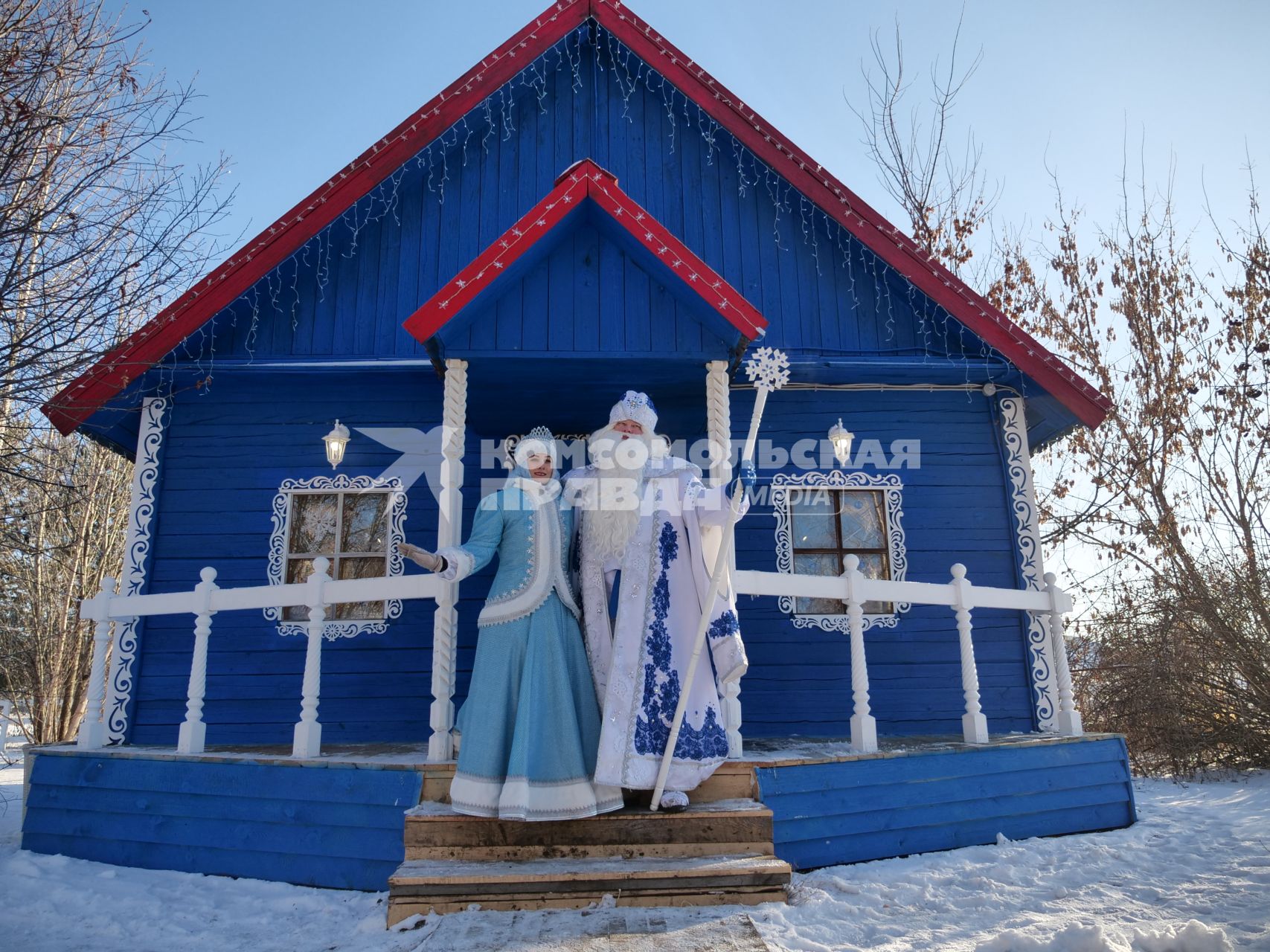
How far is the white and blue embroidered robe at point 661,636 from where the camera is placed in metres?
3.83

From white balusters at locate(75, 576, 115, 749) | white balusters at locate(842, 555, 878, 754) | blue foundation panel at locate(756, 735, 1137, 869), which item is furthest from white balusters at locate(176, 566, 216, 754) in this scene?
white balusters at locate(842, 555, 878, 754)

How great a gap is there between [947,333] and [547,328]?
344 cm

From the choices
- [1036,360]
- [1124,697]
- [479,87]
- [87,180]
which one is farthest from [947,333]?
[87,180]

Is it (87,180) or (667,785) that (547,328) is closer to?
(667,785)

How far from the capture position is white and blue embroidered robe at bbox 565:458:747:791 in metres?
3.83

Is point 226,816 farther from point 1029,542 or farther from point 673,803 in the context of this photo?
point 1029,542

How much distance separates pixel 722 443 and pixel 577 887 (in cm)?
243

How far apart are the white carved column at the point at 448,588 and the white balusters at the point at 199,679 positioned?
1.53 metres

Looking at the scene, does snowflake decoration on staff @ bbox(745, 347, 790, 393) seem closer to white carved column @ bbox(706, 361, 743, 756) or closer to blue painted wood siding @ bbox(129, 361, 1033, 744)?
white carved column @ bbox(706, 361, 743, 756)

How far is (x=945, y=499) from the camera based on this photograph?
6.49 m

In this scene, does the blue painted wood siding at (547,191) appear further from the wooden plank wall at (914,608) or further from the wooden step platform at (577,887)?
the wooden step platform at (577,887)

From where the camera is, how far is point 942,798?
477 centimetres

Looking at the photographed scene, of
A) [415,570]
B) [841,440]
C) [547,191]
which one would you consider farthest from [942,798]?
[547,191]

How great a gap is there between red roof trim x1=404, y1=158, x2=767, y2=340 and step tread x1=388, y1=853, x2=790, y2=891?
2.57 meters
